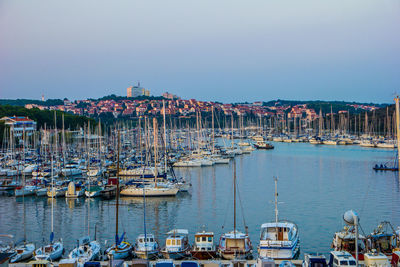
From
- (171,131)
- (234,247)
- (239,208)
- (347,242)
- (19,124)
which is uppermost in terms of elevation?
(19,124)

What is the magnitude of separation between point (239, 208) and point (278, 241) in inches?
400

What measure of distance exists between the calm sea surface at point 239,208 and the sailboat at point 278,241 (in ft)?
5.44

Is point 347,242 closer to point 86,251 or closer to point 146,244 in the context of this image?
point 146,244

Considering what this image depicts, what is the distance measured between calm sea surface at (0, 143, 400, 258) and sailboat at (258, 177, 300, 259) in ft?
5.44

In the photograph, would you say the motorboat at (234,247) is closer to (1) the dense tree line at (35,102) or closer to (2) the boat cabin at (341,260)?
(2) the boat cabin at (341,260)

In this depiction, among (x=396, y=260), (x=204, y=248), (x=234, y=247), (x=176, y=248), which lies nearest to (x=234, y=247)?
(x=234, y=247)

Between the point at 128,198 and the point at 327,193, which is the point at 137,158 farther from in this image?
the point at 327,193

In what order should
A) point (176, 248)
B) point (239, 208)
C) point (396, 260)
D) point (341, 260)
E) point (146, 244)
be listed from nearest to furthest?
point (341, 260) < point (396, 260) < point (176, 248) < point (146, 244) < point (239, 208)

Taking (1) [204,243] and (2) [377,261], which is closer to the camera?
(2) [377,261]

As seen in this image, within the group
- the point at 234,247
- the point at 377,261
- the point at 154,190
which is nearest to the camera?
the point at 377,261

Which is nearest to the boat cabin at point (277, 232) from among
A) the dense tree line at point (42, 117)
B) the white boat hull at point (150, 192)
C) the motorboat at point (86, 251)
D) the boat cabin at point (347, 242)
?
the boat cabin at point (347, 242)

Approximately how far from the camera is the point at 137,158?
148 ft

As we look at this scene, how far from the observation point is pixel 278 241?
15055 millimetres

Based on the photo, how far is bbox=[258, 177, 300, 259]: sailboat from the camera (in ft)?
47.6
